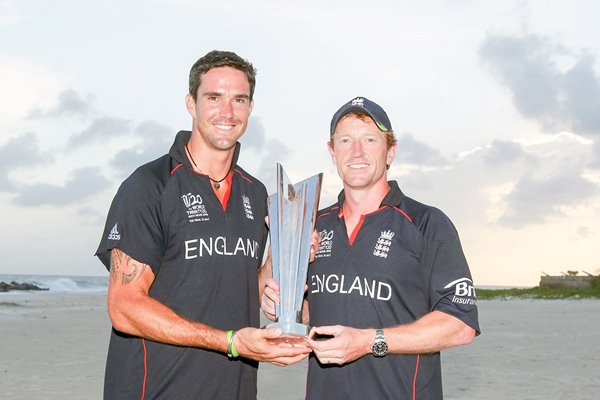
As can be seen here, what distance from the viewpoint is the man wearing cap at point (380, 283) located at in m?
3.62

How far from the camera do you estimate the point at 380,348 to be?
3.50 metres

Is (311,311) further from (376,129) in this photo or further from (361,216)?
(376,129)

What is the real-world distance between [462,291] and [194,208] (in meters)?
1.50

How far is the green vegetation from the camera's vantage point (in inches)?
1087

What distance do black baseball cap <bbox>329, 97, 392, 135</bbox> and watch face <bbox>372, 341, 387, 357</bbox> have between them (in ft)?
3.77

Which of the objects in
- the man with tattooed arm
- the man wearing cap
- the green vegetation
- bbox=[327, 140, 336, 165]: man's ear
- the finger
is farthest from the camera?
the green vegetation

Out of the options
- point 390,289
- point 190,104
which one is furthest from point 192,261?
point 390,289

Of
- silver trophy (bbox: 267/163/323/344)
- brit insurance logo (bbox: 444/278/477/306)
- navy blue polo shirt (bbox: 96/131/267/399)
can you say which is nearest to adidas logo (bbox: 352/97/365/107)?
silver trophy (bbox: 267/163/323/344)

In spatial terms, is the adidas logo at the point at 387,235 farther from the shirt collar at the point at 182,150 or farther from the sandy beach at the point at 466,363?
the sandy beach at the point at 466,363

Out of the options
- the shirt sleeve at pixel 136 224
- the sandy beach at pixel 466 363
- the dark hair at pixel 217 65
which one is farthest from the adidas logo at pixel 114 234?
the sandy beach at pixel 466 363

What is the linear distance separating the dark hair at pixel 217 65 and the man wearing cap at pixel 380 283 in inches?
23.5

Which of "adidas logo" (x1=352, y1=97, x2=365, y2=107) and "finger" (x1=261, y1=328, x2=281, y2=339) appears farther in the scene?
"adidas logo" (x1=352, y1=97, x2=365, y2=107)

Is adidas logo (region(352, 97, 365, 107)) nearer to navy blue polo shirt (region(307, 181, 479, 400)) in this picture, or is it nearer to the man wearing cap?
the man wearing cap

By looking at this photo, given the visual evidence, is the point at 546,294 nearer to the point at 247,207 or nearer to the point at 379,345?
the point at 247,207
